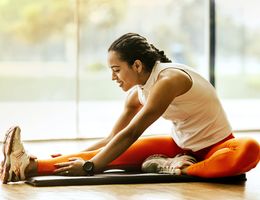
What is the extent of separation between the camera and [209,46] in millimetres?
6383

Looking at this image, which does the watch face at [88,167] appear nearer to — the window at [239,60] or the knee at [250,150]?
the knee at [250,150]

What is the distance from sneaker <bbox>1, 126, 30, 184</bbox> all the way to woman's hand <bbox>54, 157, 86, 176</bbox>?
0.57 feet

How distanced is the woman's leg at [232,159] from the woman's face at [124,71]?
0.51 m

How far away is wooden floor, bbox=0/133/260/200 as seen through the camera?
9.09 feet

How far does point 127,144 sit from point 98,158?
0.16 meters

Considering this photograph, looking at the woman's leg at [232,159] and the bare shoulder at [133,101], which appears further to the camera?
the bare shoulder at [133,101]

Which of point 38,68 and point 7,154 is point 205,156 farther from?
point 38,68

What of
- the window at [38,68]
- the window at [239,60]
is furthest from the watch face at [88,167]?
the window at [239,60]

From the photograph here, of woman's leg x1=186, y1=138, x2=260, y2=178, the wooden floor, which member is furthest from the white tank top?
the wooden floor

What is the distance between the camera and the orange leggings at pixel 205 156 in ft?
10.0

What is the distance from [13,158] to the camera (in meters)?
3.11

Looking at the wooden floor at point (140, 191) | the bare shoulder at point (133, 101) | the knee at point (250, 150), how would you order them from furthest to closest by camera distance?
the bare shoulder at point (133, 101) → the knee at point (250, 150) → the wooden floor at point (140, 191)

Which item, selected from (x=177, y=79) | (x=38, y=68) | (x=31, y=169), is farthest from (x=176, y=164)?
(x=38, y=68)

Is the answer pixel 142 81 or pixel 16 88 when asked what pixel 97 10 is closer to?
pixel 16 88
